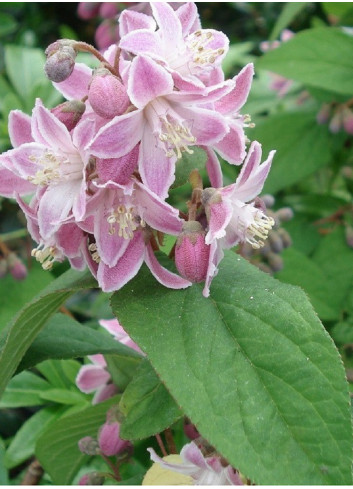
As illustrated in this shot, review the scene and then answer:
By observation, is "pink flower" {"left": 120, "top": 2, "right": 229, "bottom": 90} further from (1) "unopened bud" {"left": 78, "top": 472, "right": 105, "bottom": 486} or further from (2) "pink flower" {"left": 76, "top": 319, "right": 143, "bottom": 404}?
(1) "unopened bud" {"left": 78, "top": 472, "right": 105, "bottom": 486}

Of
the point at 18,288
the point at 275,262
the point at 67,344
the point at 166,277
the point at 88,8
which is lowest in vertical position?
the point at 18,288

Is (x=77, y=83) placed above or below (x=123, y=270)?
above

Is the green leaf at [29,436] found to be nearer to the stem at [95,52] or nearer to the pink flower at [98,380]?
the pink flower at [98,380]

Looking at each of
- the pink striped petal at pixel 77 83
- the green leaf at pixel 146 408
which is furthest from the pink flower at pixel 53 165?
the green leaf at pixel 146 408

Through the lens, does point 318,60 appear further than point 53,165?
Yes

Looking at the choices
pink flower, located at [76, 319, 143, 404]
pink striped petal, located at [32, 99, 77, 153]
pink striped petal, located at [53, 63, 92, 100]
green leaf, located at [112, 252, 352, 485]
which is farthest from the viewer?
pink flower, located at [76, 319, 143, 404]

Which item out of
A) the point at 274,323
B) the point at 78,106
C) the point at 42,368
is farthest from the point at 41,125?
the point at 42,368

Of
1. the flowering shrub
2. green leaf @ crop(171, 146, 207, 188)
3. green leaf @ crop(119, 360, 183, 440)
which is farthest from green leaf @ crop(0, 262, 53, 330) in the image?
green leaf @ crop(171, 146, 207, 188)

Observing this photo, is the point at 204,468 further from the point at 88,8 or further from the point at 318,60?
the point at 88,8

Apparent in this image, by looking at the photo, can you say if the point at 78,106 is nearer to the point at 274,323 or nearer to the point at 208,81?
the point at 208,81

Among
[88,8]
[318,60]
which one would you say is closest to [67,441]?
[318,60]
